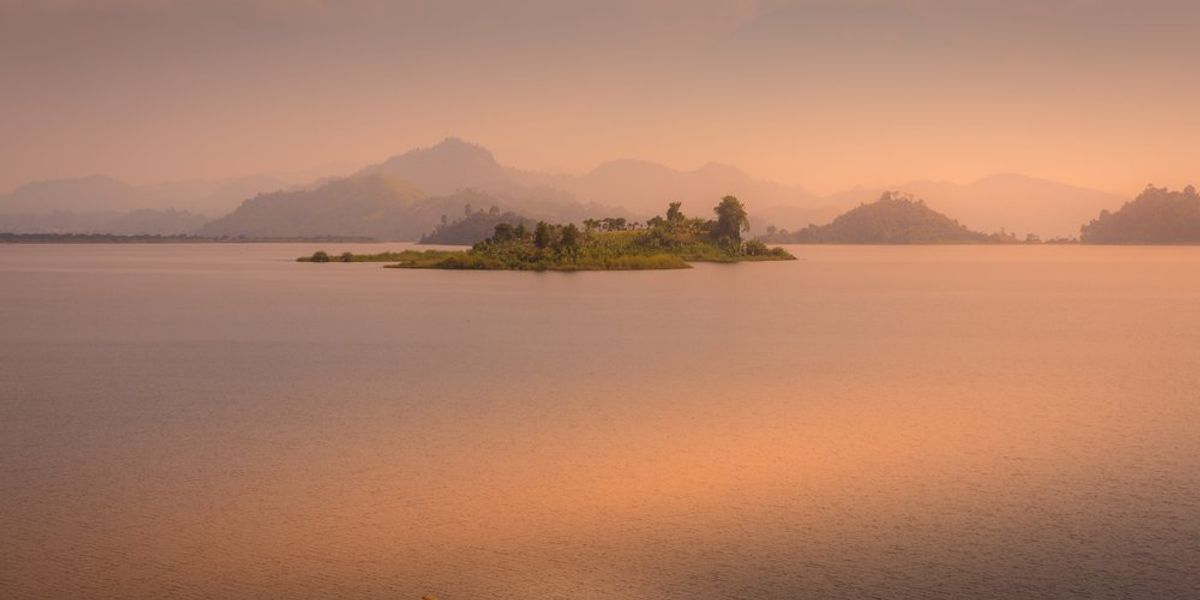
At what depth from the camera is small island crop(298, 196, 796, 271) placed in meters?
144

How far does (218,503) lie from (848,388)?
22092 mm

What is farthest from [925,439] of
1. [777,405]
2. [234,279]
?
[234,279]

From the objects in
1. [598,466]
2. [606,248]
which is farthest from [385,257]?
[598,466]

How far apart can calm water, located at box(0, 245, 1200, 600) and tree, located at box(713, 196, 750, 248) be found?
13357cm

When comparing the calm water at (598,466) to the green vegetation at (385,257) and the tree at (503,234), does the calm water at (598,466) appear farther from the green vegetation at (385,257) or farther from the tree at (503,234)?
the green vegetation at (385,257)

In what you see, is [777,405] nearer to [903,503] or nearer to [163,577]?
[903,503]

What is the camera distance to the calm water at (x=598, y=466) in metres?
14.3

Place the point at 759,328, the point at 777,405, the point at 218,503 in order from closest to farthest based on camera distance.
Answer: the point at 218,503, the point at 777,405, the point at 759,328

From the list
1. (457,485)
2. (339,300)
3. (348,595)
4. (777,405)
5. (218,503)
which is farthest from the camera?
(339,300)

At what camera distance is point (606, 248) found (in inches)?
6304

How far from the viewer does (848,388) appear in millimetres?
33688

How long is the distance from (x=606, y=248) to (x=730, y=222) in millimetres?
37061

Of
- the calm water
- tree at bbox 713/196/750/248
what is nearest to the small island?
tree at bbox 713/196/750/248

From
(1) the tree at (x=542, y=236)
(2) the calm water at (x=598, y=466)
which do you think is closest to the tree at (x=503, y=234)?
(1) the tree at (x=542, y=236)
